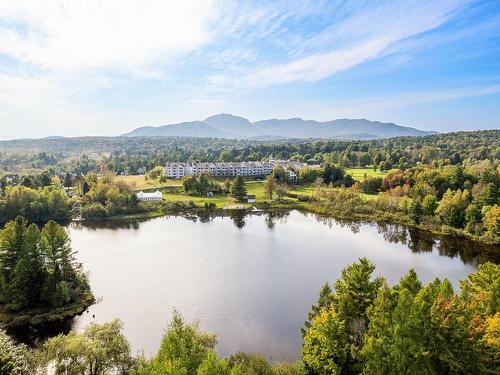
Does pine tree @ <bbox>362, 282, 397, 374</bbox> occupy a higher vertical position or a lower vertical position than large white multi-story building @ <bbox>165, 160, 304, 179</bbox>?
higher

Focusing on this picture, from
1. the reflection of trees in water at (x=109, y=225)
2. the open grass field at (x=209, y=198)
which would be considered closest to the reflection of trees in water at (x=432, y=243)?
the open grass field at (x=209, y=198)

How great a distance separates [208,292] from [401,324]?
56.8 feet

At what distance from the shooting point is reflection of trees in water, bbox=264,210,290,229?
5059 cm

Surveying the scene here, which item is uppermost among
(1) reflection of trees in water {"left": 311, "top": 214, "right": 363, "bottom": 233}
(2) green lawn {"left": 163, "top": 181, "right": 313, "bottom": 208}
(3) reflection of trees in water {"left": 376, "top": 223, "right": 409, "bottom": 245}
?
(2) green lawn {"left": 163, "top": 181, "right": 313, "bottom": 208}

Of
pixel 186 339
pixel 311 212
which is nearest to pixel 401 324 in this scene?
pixel 186 339

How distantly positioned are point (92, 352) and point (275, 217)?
132ft

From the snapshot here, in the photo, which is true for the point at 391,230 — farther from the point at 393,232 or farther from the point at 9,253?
the point at 9,253

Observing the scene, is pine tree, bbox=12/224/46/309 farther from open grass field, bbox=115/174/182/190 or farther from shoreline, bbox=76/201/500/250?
open grass field, bbox=115/174/182/190

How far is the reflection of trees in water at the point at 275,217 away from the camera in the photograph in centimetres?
5059

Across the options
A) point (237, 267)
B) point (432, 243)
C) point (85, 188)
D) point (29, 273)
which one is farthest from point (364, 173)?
point (29, 273)

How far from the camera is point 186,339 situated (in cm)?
1318

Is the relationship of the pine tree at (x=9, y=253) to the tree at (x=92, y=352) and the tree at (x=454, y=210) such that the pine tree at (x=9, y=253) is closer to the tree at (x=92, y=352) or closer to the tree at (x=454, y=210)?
the tree at (x=92, y=352)

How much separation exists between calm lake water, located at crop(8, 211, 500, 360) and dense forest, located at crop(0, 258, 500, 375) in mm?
5704

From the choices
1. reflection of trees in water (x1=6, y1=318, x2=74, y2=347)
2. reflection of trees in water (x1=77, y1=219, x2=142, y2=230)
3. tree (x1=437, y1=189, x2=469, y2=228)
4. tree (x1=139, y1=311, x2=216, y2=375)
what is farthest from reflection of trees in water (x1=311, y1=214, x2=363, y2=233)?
tree (x1=139, y1=311, x2=216, y2=375)
